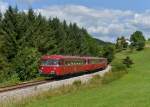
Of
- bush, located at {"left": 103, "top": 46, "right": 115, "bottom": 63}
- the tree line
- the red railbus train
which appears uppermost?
the tree line

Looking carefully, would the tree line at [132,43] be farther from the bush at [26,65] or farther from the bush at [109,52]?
the bush at [26,65]

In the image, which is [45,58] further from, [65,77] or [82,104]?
[82,104]

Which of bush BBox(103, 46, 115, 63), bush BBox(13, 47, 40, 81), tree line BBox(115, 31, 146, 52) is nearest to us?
bush BBox(13, 47, 40, 81)

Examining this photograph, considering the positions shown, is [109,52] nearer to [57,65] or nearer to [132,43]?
[132,43]

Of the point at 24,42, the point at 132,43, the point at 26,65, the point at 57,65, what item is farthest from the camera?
the point at 132,43

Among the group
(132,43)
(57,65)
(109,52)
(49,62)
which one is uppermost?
(132,43)

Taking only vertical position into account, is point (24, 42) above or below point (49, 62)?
above

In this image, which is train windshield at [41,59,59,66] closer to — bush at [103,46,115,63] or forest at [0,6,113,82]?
forest at [0,6,113,82]

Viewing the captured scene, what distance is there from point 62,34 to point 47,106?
201 ft

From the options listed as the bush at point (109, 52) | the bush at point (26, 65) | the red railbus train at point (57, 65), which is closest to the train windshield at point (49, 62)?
the red railbus train at point (57, 65)

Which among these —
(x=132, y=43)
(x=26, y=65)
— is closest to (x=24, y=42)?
(x=26, y=65)

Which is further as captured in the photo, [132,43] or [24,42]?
[132,43]

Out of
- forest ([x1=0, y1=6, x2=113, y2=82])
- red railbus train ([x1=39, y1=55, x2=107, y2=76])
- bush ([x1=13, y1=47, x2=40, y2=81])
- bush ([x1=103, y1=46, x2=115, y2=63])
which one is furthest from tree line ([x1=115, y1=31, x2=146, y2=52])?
bush ([x1=13, y1=47, x2=40, y2=81])

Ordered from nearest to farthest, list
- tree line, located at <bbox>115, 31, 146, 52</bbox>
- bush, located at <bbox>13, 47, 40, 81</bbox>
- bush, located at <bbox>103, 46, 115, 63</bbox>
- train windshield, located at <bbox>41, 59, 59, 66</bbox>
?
1. train windshield, located at <bbox>41, 59, 59, 66</bbox>
2. bush, located at <bbox>13, 47, 40, 81</bbox>
3. bush, located at <bbox>103, 46, 115, 63</bbox>
4. tree line, located at <bbox>115, 31, 146, 52</bbox>
